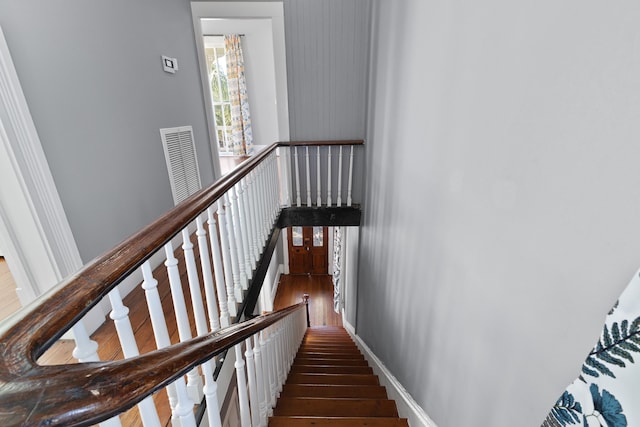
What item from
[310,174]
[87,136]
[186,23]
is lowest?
[310,174]

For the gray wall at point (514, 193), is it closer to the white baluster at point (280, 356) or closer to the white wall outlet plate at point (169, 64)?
the white baluster at point (280, 356)

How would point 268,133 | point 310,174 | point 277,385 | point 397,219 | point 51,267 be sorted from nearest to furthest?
1. point 51,267
2. point 277,385
3. point 397,219
4. point 310,174
5. point 268,133

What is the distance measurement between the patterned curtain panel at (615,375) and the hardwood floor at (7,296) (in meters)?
2.49

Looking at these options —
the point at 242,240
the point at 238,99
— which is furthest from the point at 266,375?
the point at 238,99

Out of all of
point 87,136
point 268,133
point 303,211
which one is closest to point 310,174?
point 303,211

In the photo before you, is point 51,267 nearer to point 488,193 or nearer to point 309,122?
point 488,193

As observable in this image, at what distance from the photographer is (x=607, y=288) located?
63 centimetres

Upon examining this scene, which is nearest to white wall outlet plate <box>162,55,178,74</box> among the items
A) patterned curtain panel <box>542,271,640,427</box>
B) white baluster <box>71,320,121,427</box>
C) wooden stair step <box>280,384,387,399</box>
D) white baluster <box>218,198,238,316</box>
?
white baluster <box>218,198,238,316</box>

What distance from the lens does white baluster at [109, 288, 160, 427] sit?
0.56 meters

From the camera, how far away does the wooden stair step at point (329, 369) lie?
271 centimetres

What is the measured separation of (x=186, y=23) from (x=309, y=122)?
1.64 meters

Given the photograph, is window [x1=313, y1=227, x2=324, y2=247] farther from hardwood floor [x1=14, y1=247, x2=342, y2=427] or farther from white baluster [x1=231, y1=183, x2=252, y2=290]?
white baluster [x1=231, y1=183, x2=252, y2=290]

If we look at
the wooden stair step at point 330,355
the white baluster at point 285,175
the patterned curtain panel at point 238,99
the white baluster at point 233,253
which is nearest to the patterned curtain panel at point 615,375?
the white baluster at point 233,253

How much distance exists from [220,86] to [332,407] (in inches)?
321
